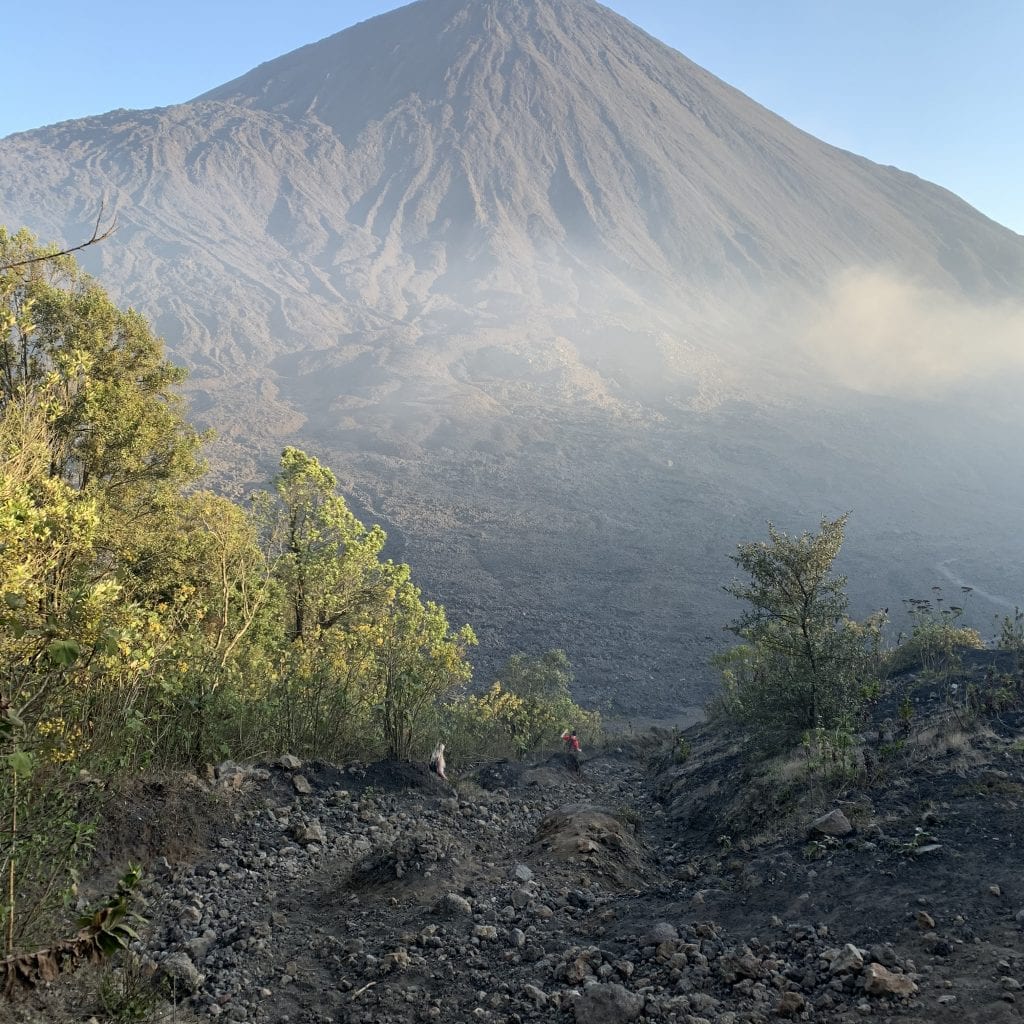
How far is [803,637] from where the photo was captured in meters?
12.0

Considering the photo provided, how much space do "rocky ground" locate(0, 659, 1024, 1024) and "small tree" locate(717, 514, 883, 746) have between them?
163cm

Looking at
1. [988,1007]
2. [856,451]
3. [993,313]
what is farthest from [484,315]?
[988,1007]

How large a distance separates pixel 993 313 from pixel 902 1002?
21515cm

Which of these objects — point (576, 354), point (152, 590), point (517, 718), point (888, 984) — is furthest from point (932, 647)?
point (576, 354)

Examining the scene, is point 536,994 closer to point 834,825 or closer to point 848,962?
point 848,962

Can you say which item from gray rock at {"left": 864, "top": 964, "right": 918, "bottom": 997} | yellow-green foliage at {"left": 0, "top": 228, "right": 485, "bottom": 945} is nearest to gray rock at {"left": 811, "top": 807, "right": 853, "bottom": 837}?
gray rock at {"left": 864, "top": 964, "right": 918, "bottom": 997}

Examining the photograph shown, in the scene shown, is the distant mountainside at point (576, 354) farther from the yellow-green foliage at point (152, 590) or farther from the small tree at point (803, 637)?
the small tree at point (803, 637)

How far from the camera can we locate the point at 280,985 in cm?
489

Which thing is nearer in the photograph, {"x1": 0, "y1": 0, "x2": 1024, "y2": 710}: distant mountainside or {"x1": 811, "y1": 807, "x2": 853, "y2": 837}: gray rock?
{"x1": 811, "y1": 807, "x2": 853, "y2": 837}: gray rock

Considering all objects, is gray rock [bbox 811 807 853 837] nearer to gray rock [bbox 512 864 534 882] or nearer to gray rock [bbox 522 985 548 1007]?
gray rock [bbox 512 864 534 882]

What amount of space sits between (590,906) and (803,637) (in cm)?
691

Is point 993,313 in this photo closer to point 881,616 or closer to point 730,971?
point 881,616

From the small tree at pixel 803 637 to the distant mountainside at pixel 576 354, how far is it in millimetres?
43430

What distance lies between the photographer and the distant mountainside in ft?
265
